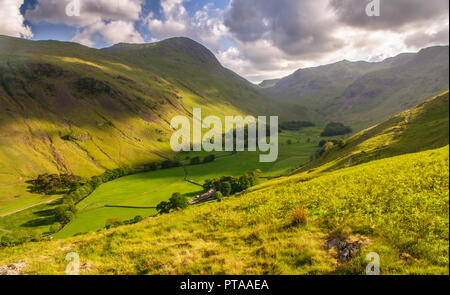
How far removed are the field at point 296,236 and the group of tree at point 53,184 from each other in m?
141

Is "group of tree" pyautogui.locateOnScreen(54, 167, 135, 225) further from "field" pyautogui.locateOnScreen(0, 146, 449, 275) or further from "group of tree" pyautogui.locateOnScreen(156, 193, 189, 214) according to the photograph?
"field" pyautogui.locateOnScreen(0, 146, 449, 275)

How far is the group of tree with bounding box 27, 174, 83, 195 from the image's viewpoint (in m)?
131

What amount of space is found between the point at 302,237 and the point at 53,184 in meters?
169

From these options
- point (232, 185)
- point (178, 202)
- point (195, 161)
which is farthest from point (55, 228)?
point (195, 161)

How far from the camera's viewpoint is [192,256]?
439 inches

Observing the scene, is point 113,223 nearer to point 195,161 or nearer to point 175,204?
point 175,204

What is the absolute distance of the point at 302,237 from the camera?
1130 centimetres

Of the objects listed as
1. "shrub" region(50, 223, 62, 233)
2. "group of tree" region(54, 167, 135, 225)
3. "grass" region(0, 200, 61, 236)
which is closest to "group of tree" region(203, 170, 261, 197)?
"group of tree" region(54, 167, 135, 225)

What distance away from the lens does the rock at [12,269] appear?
40.3 feet

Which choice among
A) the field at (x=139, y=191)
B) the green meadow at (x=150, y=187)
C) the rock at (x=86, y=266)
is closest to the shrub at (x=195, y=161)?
the green meadow at (x=150, y=187)

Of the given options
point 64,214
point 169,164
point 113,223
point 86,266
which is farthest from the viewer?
point 169,164

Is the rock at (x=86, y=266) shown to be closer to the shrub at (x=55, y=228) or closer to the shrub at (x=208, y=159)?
the shrub at (x=55, y=228)

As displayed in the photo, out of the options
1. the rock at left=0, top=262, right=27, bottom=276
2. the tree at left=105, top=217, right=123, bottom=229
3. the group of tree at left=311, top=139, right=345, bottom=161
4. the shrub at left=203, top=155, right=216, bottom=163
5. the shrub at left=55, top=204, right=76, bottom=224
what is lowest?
the shrub at left=55, top=204, right=76, bottom=224

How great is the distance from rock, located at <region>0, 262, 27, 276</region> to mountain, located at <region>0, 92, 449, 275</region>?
0.37m
